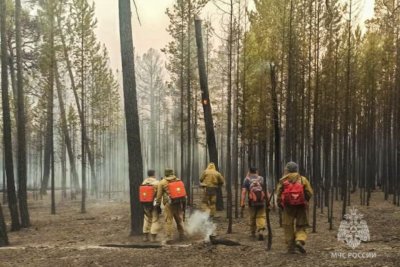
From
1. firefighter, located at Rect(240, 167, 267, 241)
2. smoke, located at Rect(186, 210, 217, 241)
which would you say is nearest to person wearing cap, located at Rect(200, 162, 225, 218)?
smoke, located at Rect(186, 210, 217, 241)

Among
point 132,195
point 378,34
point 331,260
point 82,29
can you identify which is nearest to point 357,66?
point 378,34

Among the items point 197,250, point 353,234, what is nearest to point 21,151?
point 197,250

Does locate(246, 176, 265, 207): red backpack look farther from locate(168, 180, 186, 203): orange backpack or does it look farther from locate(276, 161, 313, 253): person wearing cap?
locate(276, 161, 313, 253): person wearing cap

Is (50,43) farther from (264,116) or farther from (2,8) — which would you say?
(264,116)

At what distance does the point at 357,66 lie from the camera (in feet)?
86.9

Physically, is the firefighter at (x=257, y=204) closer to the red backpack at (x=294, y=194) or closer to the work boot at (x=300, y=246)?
the work boot at (x=300, y=246)

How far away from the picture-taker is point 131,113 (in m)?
13.2

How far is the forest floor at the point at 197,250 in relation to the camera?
8.98m

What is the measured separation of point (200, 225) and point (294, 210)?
211 inches

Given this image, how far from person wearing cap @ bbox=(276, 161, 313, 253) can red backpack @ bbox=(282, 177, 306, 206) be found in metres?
0.02

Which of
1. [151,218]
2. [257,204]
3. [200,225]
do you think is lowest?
[200,225]

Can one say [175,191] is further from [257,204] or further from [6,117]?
[6,117]

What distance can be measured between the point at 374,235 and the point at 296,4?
35.2ft

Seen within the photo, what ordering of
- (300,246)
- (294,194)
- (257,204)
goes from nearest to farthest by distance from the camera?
(294,194)
(300,246)
(257,204)
